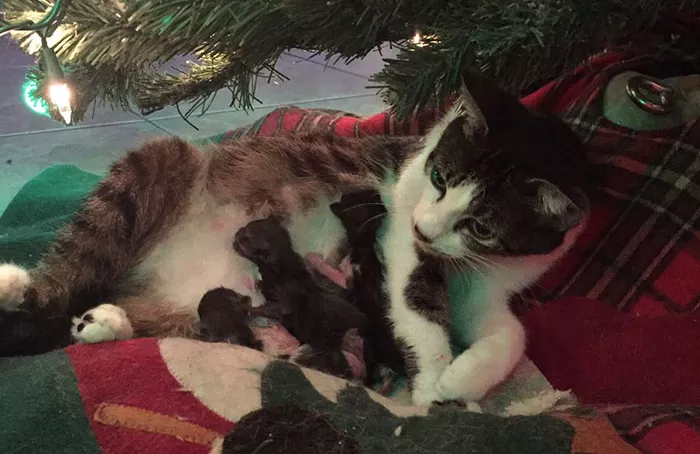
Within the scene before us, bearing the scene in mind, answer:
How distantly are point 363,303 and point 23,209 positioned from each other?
0.87 meters

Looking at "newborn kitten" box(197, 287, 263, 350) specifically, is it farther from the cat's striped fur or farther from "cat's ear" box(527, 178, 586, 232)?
"cat's ear" box(527, 178, 586, 232)

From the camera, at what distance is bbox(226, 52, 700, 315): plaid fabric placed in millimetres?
1019

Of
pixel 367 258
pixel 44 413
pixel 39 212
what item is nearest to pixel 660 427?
pixel 367 258

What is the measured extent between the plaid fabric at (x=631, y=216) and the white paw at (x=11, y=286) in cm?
76

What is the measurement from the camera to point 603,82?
1114mm

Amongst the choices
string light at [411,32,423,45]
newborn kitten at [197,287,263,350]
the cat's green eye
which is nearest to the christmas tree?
string light at [411,32,423,45]

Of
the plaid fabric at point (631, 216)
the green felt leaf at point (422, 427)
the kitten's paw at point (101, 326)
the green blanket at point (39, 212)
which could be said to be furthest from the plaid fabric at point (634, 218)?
the green blanket at point (39, 212)

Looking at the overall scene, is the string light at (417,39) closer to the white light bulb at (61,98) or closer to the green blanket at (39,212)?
the white light bulb at (61,98)

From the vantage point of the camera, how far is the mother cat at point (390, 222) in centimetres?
96

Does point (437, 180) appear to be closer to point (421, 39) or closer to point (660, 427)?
point (421, 39)

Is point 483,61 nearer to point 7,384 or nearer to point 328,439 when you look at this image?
point 328,439

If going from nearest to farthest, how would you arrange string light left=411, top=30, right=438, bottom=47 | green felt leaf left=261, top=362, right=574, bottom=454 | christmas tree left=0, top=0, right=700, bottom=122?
green felt leaf left=261, top=362, right=574, bottom=454
christmas tree left=0, top=0, right=700, bottom=122
string light left=411, top=30, right=438, bottom=47

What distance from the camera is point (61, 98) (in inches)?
39.1

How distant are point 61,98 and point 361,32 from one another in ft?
1.48
